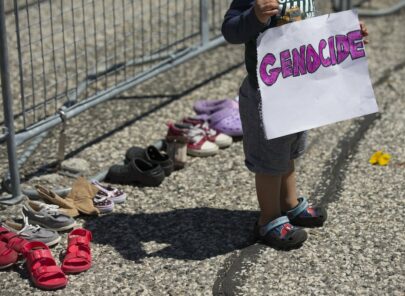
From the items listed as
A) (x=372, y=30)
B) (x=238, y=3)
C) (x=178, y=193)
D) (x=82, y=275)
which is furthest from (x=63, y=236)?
(x=372, y=30)

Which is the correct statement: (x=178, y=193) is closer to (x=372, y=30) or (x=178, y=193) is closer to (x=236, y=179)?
(x=236, y=179)

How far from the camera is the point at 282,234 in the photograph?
3.83m

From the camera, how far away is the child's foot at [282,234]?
3826mm

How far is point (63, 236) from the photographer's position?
157 inches

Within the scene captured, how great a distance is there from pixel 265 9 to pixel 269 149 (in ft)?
2.24

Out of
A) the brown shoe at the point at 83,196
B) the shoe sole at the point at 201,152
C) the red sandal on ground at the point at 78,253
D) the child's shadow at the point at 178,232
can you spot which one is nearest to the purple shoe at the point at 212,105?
the shoe sole at the point at 201,152

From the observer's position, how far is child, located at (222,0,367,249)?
11.4 feet

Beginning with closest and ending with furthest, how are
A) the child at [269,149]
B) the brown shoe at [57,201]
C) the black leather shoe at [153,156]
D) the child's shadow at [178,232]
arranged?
the child at [269,149]
the child's shadow at [178,232]
the brown shoe at [57,201]
the black leather shoe at [153,156]

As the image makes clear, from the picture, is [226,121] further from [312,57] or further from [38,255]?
[38,255]

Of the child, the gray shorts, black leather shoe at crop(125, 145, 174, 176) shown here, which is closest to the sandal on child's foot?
the child

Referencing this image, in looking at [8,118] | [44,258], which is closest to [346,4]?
[8,118]

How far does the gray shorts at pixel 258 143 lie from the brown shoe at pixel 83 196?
91 cm

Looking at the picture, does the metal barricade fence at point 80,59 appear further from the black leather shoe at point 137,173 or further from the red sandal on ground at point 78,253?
the red sandal on ground at point 78,253

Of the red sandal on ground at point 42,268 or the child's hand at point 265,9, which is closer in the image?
the child's hand at point 265,9
